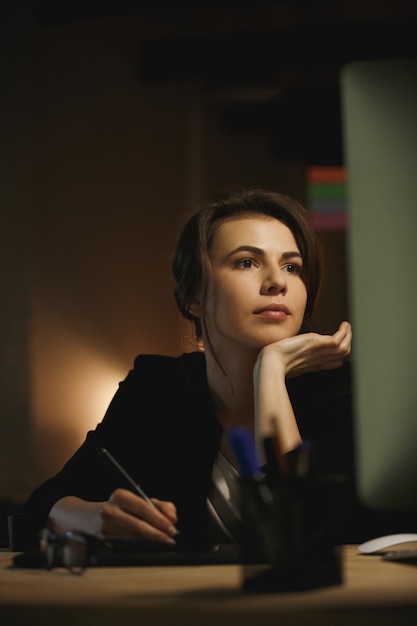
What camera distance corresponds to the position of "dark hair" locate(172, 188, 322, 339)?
1647 mm

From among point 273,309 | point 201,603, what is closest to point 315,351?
point 273,309

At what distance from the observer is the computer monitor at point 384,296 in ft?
2.20

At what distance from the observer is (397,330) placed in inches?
26.4

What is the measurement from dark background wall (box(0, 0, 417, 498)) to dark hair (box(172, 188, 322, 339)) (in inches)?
91.1

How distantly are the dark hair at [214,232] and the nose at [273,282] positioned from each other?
12 centimetres

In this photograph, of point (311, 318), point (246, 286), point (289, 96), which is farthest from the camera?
point (289, 96)

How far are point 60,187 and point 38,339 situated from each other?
0.78 m

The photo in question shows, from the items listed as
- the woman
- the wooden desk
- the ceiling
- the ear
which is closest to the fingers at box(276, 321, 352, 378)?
the woman

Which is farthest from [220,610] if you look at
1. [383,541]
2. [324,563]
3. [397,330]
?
[383,541]

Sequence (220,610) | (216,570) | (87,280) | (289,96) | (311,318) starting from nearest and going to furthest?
(220,610) < (216,570) < (311,318) < (87,280) < (289,96)

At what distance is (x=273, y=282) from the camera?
1507mm

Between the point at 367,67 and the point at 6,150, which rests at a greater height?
the point at 6,150

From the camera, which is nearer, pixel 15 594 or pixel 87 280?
pixel 15 594

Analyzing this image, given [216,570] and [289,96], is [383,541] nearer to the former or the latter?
[216,570]
